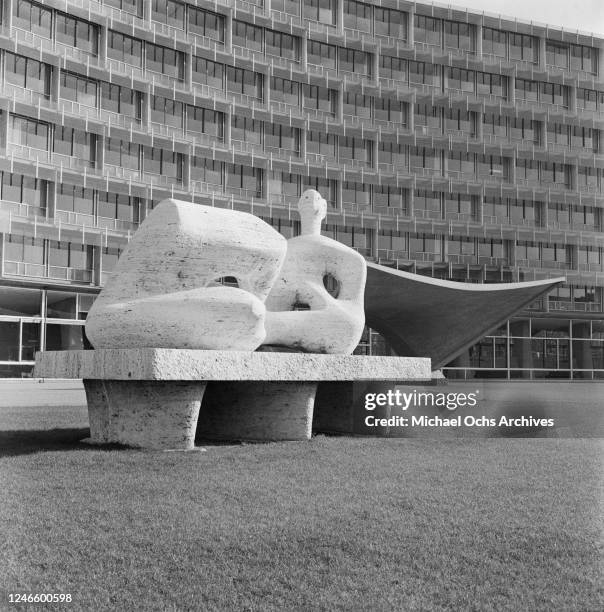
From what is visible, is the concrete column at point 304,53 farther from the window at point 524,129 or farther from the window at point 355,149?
the window at point 524,129

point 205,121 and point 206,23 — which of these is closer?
point 206,23

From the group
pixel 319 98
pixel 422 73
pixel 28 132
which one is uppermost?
pixel 422 73

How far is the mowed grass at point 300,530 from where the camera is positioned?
12.3ft

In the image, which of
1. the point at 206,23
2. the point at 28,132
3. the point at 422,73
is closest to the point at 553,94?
the point at 422,73

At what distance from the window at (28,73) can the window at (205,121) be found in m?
6.76

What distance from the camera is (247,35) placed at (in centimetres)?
3719

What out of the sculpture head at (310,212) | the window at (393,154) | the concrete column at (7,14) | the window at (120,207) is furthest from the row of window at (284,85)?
the sculpture head at (310,212)

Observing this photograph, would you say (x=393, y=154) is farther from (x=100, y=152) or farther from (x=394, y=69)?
(x=100, y=152)

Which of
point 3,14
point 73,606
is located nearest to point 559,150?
point 3,14

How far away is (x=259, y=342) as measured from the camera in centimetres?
945

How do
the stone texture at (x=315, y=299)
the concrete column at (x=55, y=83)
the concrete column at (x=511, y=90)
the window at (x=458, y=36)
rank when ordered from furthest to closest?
1. the concrete column at (x=511, y=90)
2. the window at (x=458, y=36)
3. the concrete column at (x=55, y=83)
4. the stone texture at (x=315, y=299)

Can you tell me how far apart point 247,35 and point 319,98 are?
4.62 meters

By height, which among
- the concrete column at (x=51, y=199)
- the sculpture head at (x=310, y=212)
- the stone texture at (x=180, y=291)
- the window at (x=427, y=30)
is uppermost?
the window at (x=427, y=30)

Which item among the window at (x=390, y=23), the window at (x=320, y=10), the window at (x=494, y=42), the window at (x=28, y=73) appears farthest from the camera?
the window at (x=494, y=42)
